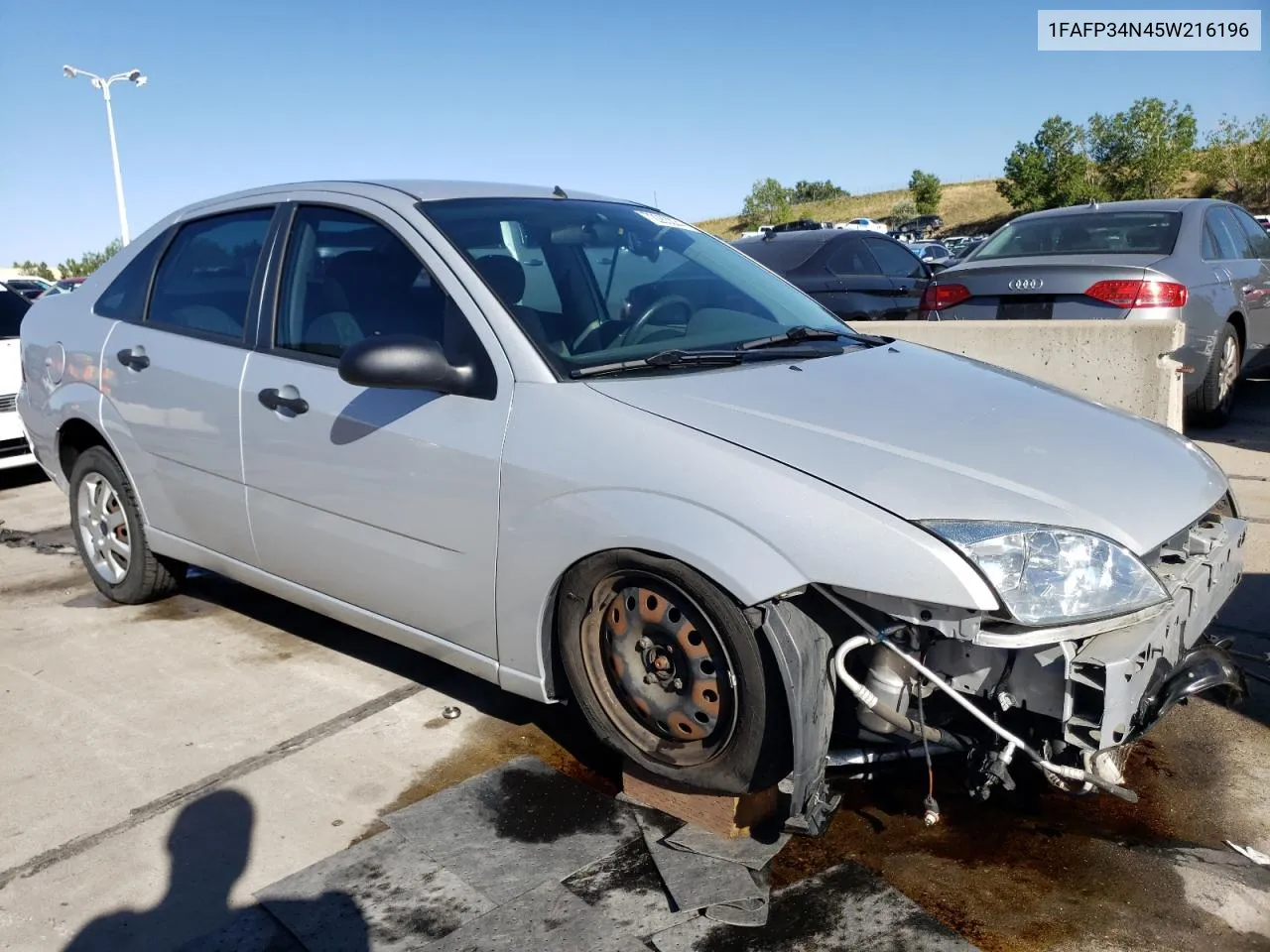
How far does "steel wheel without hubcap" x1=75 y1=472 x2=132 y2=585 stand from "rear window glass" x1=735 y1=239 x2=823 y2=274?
615 centimetres

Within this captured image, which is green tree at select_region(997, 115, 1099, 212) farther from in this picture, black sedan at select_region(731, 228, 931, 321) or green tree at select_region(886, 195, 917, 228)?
black sedan at select_region(731, 228, 931, 321)

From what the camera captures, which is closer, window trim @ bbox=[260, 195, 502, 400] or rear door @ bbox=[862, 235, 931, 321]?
window trim @ bbox=[260, 195, 502, 400]

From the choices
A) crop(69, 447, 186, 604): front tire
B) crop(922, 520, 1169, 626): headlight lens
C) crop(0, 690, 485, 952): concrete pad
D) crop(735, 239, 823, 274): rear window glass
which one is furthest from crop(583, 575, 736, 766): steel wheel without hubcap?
crop(735, 239, 823, 274): rear window glass

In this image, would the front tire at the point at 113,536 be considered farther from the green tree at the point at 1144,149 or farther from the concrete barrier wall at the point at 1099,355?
the green tree at the point at 1144,149

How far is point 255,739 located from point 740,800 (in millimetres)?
1684

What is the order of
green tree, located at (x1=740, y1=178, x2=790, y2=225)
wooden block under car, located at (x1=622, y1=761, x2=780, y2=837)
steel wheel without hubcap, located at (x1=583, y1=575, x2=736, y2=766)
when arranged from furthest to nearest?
green tree, located at (x1=740, y1=178, x2=790, y2=225) < wooden block under car, located at (x1=622, y1=761, x2=780, y2=837) < steel wheel without hubcap, located at (x1=583, y1=575, x2=736, y2=766)

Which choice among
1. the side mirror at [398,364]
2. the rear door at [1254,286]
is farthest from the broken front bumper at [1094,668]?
the rear door at [1254,286]

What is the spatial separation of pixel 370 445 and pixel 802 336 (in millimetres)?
1460

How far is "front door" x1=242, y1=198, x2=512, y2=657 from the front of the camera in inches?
123

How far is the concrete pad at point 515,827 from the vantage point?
2789mm

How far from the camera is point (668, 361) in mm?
3143

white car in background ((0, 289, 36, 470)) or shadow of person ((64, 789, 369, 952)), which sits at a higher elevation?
white car in background ((0, 289, 36, 470))

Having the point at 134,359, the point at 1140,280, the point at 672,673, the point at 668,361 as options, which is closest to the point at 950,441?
the point at 668,361

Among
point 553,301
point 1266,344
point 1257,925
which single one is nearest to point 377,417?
point 553,301
